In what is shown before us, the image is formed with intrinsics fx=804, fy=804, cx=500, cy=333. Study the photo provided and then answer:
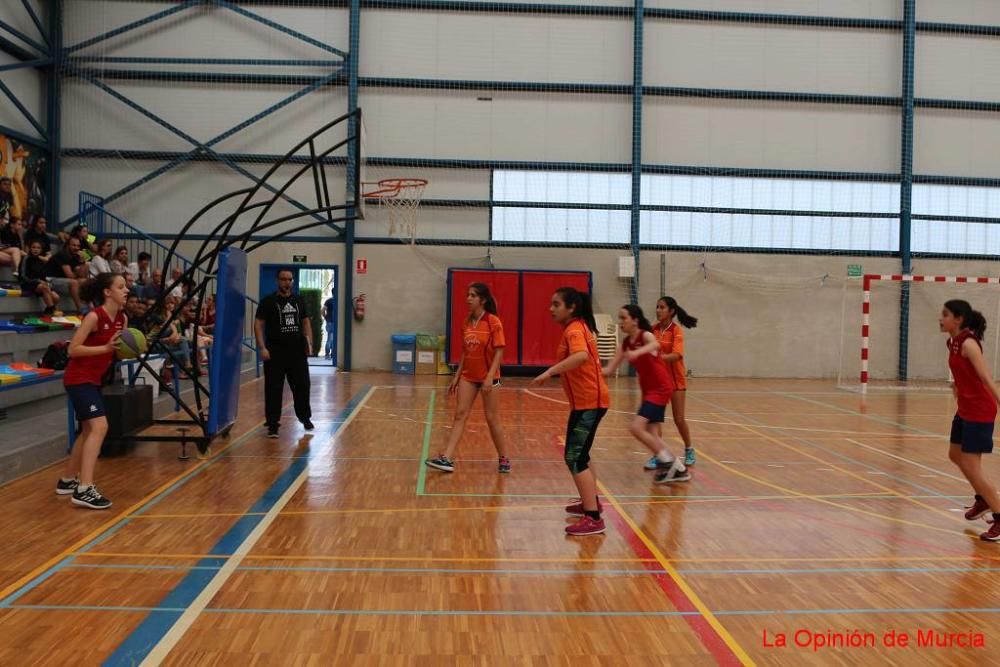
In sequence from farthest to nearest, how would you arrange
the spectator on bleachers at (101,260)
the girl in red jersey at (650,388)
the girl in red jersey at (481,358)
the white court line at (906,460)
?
1. the spectator on bleachers at (101,260)
2. the white court line at (906,460)
3. the girl in red jersey at (481,358)
4. the girl in red jersey at (650,388)

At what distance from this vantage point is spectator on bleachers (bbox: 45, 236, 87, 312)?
12.1 m

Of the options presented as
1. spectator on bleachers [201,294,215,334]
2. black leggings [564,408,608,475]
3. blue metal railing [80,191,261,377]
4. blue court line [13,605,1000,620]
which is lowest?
blue court line [13,605,1000,620]

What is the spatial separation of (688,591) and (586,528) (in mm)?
1171

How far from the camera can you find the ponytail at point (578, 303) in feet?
18.7

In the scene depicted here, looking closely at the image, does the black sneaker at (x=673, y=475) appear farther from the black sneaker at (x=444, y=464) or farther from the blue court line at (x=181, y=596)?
the blue court line at (x=181, y=596)

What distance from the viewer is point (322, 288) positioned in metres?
21.6

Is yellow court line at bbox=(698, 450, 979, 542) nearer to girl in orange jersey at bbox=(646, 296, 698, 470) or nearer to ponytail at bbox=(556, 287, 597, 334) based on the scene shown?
girl in orange jersey at bbox=(646, 296, 698, 470)

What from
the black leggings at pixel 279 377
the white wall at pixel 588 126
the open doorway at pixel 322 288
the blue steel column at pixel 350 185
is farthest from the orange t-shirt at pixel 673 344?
the open doorway at pixel 322 288

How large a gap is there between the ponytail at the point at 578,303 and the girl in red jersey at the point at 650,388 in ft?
3.91

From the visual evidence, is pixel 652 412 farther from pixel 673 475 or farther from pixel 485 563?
pixel 485 563

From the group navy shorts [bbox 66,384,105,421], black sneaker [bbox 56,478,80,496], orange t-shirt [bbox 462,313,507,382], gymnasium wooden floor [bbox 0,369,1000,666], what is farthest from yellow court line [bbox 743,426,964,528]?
black sneaker [bbox 56,478,80,496]

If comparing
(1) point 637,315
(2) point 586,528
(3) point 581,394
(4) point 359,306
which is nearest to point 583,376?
(3) point 581,394

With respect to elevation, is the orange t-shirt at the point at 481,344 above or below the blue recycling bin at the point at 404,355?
above

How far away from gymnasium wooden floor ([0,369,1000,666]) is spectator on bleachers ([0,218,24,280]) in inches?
196
